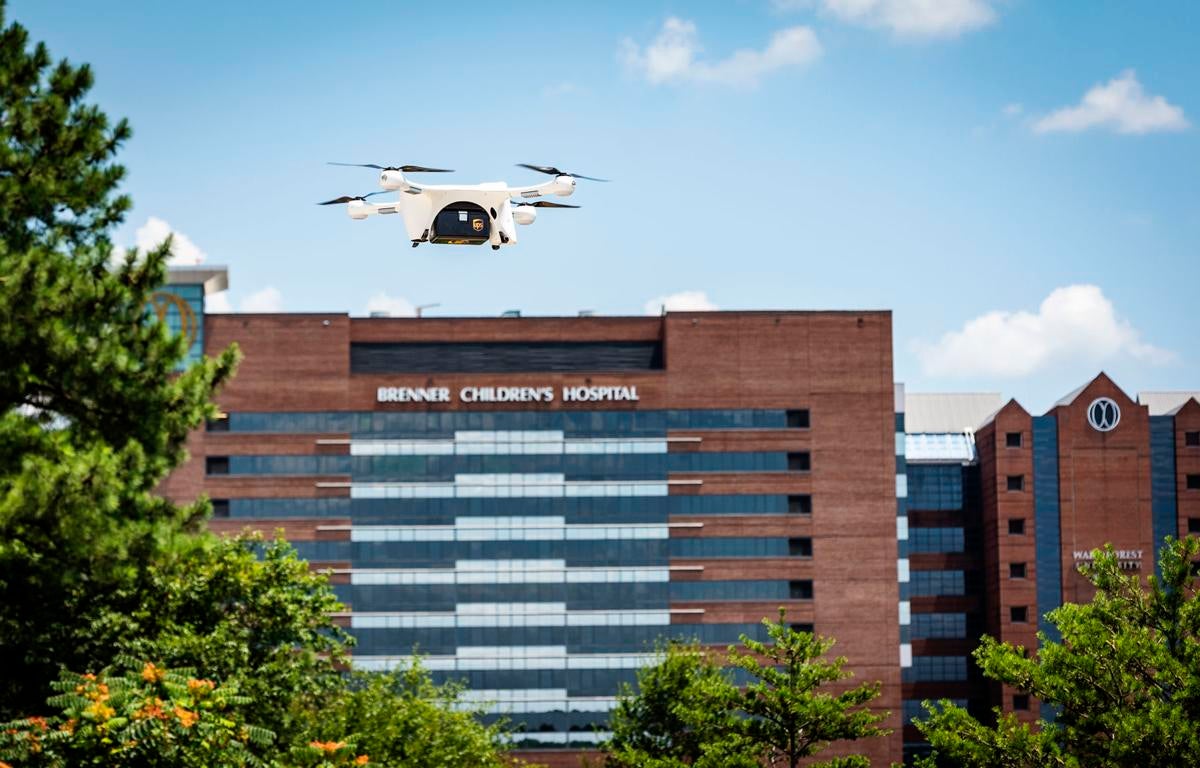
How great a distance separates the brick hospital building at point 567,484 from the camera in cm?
12062

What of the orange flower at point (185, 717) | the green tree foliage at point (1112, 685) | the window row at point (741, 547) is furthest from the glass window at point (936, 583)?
the orange flower at point (185, 717)

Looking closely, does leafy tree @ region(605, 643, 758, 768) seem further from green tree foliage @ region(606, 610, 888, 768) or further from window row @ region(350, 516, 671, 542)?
window row @ region(350, 516, 671, 542)

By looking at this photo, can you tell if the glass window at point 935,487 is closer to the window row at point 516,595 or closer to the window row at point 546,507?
the window row at point 546,507

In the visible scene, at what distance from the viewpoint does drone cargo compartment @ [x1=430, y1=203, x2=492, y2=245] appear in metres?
36.1

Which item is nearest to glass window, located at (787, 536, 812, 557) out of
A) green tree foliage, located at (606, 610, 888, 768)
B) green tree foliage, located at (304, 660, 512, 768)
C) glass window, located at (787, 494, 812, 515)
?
glass window, located at (787, 494, 812, 515)

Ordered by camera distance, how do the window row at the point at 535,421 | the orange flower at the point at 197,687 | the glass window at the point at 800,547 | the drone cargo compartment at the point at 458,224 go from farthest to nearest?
1. the window row at the point at 535,421
2. the glass window at the point at 800,547
3. the drone cargo compartment at the point at 458,224
4. the orange flower at the point at 197,687

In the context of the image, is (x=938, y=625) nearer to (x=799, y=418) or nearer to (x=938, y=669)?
(x=938, y=669)

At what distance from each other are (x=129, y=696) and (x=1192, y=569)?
2988 centimetres

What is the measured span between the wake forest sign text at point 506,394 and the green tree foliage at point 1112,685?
245 ft

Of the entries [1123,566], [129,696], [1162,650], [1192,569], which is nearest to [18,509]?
[129,696]

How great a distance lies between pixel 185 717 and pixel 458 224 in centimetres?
1102

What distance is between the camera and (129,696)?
1294 inches

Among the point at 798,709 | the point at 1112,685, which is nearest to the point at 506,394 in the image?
the point at 798,709

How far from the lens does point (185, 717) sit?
31969mm
